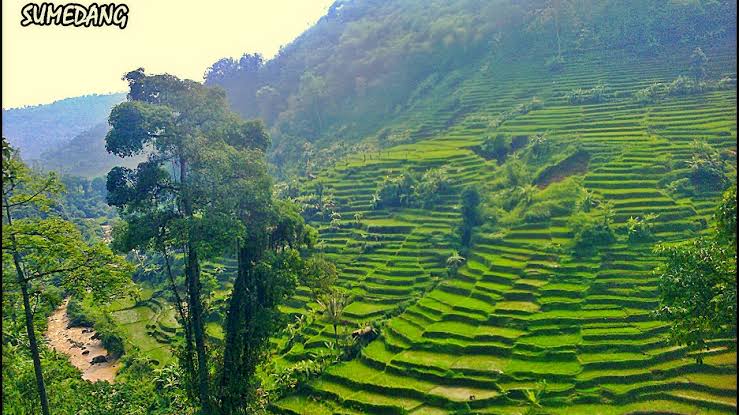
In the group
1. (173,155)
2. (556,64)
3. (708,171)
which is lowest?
(708,171)

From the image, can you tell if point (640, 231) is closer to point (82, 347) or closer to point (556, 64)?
point (556, 64)

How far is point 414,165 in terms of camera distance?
36.5 m

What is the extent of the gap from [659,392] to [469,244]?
12754 millimetres

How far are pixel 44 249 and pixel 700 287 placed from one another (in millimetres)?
13093

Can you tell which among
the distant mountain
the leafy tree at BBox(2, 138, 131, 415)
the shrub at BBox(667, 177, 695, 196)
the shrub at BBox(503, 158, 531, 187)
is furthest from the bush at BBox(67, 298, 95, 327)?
the distant mountain

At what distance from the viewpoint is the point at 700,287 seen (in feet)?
35.8

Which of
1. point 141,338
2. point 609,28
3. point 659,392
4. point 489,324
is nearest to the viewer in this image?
point 659,392

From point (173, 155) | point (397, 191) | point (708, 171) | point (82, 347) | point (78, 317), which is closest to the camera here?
point (173, 155)

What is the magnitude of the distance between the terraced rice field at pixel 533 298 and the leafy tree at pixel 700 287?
5.17 meters

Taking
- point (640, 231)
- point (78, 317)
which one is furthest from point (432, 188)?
point (78, 317)

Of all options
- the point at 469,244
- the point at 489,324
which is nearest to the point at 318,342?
the point at 489,324

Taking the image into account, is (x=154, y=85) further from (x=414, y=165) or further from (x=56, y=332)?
(x=56, y=332)

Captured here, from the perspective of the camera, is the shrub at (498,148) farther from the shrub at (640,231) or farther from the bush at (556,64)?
the bush at (556,64)

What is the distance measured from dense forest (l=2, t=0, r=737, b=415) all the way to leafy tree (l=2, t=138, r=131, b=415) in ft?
0.19
